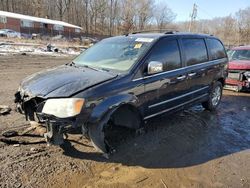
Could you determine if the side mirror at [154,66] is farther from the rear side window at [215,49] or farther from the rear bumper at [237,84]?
the rear bumper at [237,84]

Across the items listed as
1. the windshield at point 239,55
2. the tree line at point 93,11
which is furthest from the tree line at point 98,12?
the windshield at point 239,55

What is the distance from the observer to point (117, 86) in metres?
3.99

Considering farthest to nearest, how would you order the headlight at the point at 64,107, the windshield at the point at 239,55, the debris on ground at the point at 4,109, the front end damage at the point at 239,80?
the windshield at the point at 239,55
the front end damage at the point at 239,80
the debris on ground at the point at 4,109
the headlight at the point at 64,107

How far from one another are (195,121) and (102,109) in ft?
10.0

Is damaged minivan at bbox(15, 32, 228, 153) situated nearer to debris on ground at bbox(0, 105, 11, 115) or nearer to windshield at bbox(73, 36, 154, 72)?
windshield at bbox(73, 36, 154, 72)

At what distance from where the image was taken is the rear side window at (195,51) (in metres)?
5.56

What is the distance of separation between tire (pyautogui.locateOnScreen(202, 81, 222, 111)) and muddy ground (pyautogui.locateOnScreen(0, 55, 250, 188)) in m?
1.17

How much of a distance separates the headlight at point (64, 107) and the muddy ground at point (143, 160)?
2.70ft

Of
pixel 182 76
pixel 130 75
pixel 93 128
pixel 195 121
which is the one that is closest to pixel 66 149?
pixel 93 128

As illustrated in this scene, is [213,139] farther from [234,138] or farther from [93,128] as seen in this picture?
[93,128]

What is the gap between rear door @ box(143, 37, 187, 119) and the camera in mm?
4586

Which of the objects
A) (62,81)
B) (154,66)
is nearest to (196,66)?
(154,66)

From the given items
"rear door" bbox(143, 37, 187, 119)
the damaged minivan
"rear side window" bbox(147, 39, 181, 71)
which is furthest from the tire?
"rear side window" bbox(147, 39, 181, 71)

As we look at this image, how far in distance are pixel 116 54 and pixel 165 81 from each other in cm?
99
